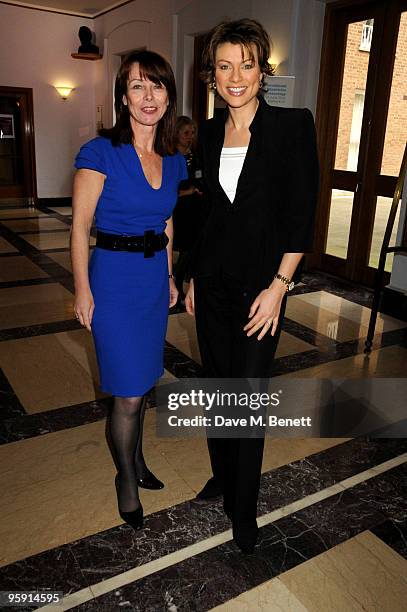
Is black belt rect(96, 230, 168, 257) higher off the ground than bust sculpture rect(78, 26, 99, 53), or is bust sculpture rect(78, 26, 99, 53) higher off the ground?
bust sculpture rect(78, 26, 99, 53)

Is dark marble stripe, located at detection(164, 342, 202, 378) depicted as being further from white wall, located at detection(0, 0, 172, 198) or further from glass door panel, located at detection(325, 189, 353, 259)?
white wall, located at detection(0, 0, 172, 198)

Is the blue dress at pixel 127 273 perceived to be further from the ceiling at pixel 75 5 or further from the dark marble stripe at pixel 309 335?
the ceiling at pixel 75 5

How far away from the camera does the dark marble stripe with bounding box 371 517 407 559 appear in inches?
77.4

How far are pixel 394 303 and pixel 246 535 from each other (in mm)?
3370

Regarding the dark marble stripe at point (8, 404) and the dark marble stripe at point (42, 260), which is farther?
the dark marble stripe at point (42, 260)

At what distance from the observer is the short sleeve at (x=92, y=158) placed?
166cm

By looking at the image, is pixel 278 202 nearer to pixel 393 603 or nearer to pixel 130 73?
pixel 130 73

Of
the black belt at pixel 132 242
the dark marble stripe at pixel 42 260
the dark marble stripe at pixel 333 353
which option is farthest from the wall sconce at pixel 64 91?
the black belt at pixel 132 242

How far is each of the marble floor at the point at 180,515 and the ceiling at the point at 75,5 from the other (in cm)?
838

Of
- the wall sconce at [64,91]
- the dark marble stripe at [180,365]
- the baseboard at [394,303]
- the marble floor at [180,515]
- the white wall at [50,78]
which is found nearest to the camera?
the marble floor at [180,515]

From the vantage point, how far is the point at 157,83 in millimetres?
1715

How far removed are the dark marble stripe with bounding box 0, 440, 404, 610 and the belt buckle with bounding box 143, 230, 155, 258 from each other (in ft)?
3.48

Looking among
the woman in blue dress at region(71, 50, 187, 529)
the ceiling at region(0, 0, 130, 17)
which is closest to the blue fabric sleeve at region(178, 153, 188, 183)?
the woman in blue dress at region(71, 50, 187, 529)

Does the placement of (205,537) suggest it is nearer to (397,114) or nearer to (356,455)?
(356,455)
